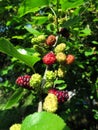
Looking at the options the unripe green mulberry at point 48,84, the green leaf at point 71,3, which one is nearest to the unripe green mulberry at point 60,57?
the unripe green mulberry at point 48,84

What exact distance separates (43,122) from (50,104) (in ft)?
0.40

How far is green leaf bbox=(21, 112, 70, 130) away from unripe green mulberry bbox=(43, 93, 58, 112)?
0.21 feet

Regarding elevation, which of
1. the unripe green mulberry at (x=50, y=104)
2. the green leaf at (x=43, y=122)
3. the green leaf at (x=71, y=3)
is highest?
the green leaf at (x=71, y=3)

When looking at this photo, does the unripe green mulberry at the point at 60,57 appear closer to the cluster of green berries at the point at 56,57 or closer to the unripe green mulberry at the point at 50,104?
the cluster of green berries at the point at 56,57

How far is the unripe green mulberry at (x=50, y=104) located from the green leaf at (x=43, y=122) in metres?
0.06

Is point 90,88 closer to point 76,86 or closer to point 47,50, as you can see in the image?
point 76,86

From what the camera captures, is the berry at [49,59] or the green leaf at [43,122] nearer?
the green leaf at [43,122]

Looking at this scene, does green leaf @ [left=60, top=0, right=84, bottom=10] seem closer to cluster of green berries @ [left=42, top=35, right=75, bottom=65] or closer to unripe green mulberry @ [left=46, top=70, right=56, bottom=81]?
cluster of green berries @ [left=42, top=35, right=75, bottom=65]

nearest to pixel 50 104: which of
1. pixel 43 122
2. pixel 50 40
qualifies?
pixel 43 122

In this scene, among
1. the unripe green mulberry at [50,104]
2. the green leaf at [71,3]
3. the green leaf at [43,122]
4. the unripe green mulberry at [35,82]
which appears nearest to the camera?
the green leaf at [43,122]

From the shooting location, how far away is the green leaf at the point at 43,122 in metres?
1.16

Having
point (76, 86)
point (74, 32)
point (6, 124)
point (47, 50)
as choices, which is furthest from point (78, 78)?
point (6, 124)

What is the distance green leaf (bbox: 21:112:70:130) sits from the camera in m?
1.16

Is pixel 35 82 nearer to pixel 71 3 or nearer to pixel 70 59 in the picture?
pixel 70 59
